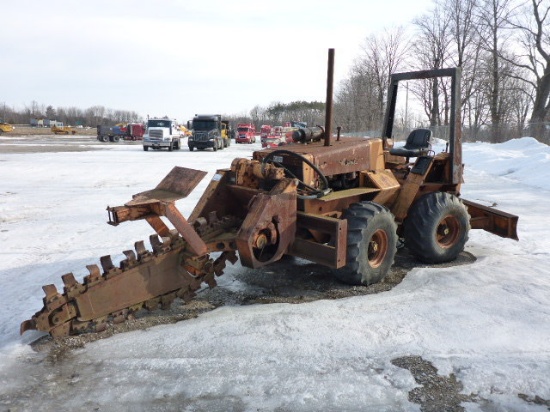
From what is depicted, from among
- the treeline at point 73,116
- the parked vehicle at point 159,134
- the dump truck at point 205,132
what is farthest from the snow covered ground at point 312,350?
the treeline at point 73,116

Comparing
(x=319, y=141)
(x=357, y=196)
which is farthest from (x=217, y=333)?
(x=319, y=141)

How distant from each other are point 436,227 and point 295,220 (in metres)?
1.98

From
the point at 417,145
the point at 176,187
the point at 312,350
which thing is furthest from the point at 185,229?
the point at 417,145

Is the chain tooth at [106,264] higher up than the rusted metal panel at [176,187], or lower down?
lower down

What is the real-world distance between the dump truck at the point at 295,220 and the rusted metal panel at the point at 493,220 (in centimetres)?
1

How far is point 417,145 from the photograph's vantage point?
6168mm

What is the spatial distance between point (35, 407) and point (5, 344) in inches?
39.4

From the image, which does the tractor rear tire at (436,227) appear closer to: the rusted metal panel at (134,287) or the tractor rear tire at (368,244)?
the tractor rear tire at (368,244)

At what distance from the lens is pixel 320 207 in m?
4.77

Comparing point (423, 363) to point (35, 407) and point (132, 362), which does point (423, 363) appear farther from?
point (35, 407)

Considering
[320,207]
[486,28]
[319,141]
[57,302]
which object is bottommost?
[57,302]

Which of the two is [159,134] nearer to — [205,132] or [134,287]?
[205,132]

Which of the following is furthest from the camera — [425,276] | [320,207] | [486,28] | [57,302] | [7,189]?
[486,28]

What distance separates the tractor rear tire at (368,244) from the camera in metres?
4.52
